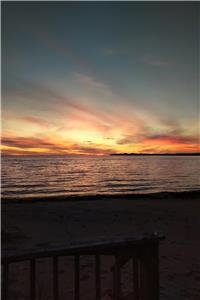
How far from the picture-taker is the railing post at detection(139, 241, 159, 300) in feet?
8.09

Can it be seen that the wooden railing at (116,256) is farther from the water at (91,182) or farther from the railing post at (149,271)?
the water at (91,182)

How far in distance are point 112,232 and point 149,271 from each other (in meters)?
8.08

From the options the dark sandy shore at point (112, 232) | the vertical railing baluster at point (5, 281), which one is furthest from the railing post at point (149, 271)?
the vertical railing baluster at point (5, 281)

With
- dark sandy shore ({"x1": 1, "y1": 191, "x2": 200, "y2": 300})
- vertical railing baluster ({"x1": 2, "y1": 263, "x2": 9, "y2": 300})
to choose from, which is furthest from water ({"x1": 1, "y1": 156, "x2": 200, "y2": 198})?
vertical railing baluster ({"x1": 2, "y1": 263, "x2": 9, "y2": 300})

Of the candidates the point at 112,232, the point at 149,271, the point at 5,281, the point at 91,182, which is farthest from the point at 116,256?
the point at 91,182

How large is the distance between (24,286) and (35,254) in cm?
391

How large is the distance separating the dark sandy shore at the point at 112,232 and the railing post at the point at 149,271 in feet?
1.96

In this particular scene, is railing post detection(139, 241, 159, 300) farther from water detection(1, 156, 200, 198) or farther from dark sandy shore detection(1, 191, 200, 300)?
water detection(1, 156, 200, 198)

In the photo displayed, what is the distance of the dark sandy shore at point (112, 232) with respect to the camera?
5.48 metres

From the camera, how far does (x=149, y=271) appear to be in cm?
251

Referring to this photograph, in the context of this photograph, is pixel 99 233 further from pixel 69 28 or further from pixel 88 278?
pixel 69 28

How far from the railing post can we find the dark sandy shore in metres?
0.60

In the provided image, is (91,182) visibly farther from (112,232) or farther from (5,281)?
(5,281)

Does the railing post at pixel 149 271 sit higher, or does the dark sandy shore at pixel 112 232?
the railing post at pixel 149 271
